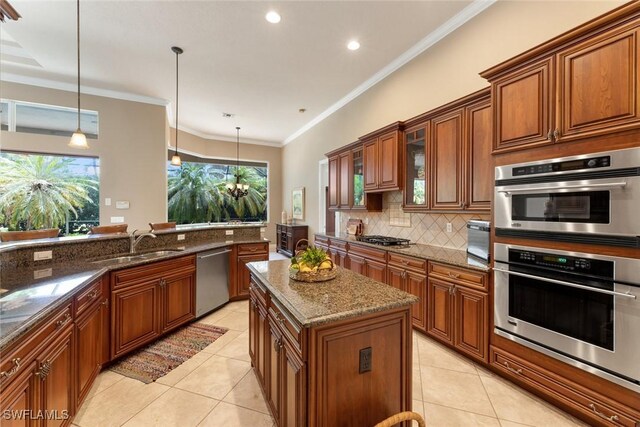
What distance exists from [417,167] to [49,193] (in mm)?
6714

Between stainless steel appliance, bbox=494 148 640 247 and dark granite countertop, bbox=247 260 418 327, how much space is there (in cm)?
119

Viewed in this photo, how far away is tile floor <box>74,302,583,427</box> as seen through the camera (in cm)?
183

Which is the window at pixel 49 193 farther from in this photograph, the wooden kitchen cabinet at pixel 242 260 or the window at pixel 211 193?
the wooden kitchen cabinet at pixel 242 260

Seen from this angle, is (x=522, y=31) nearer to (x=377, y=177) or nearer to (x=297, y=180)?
(x=377, y=177)

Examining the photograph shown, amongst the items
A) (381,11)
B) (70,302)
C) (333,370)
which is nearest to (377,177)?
(381,11)

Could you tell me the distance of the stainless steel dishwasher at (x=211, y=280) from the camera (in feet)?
11.1

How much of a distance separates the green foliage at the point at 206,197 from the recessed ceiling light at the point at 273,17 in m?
5.79

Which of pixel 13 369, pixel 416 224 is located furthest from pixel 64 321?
pixel 416 224

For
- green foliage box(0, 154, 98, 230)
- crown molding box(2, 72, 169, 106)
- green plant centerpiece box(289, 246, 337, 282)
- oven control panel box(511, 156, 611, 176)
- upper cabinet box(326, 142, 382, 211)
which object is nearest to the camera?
oven control panel box(511, 156, 611, 176)

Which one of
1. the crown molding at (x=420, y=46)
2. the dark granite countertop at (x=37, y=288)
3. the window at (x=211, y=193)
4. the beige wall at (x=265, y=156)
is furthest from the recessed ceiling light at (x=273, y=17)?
the window at (x=211, y=193)

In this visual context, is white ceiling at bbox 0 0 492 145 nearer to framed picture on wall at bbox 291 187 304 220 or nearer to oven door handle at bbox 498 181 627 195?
oven door handle at bbox 498 181 627 195

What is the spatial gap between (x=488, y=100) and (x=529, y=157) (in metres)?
0.84

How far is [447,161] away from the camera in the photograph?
294 centimetres

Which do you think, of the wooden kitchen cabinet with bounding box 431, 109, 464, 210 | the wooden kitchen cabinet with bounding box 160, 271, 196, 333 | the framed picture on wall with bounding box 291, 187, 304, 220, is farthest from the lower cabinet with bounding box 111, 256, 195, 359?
the framed picture on wall with bounding box 291, 187, 304, 220
